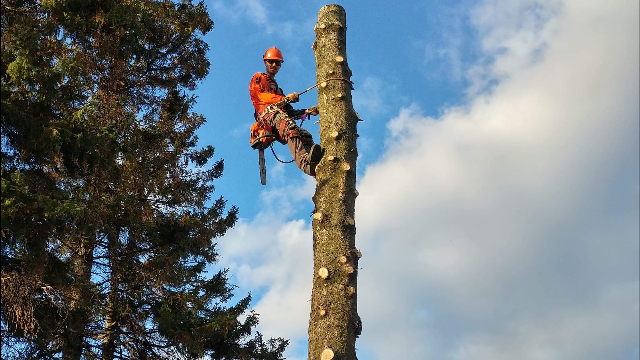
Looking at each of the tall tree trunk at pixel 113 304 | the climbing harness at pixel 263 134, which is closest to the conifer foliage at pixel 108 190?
the tall tree trunk at pixel 113 304

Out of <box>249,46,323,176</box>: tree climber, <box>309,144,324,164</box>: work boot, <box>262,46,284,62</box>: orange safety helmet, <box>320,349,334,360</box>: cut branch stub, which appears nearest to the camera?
<box>320,349,334,360</box>: cut branch stub

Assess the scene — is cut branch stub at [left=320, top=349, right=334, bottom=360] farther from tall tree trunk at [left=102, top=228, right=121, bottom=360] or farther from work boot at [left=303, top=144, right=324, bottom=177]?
tall tree trunk at [left=102, top=228, right=121, bottom=360]

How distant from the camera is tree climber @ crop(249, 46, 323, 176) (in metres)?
6.77

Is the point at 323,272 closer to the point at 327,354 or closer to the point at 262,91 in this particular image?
the point at 327,354

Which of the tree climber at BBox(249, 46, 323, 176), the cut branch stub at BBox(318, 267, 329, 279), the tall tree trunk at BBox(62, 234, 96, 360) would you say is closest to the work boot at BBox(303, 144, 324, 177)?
the tree climber at BBox(249, 46, 323, 176)

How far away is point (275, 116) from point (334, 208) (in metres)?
1.92

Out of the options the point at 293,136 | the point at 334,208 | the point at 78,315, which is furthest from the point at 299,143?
the point at 78,315

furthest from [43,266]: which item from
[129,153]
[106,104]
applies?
[106,104]

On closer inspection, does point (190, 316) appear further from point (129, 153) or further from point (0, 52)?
point (0, 52)

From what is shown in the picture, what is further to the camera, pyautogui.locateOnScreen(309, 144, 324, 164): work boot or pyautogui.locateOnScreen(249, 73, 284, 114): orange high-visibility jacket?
pyautogui.locateOnScreen(249, 73, 284, 114): orange high-visibility jacket

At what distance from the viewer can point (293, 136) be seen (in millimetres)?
6879

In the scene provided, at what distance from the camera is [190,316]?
1011 cm

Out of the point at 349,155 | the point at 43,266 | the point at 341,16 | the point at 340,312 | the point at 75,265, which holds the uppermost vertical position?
the point at 341,16

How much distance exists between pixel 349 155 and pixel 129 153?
324 cm
